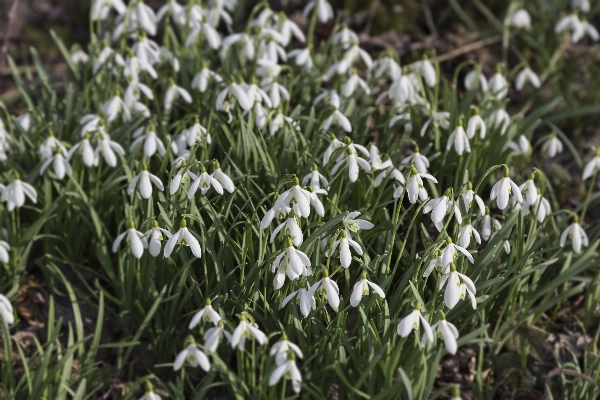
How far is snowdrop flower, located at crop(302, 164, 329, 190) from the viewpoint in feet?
8.08

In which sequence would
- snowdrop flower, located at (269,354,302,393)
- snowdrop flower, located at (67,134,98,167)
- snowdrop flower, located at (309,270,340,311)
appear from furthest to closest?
1. snowdrop flower, located at (67,134,98,167)
2. snowdrop flower, located at (309,270,340,311)
3. snowdrop flower, located at (269,354,302,393)

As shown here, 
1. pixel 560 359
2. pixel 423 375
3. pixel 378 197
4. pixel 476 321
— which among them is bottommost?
pixel 560 359

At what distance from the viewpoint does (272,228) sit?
2543mm

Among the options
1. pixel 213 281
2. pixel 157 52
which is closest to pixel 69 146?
pixel 157 52

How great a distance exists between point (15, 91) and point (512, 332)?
9.91 ft

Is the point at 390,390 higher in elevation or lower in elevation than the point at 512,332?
higher

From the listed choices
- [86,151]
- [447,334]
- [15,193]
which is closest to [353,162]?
[447,334]

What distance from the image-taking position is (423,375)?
7.25 ft

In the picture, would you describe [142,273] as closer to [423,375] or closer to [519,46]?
[423,375]

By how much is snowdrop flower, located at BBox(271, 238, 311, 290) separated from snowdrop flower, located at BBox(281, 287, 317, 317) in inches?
1.8

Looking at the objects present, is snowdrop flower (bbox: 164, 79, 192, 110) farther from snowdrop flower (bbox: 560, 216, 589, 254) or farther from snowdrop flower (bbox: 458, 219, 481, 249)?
snowdrop flower (bbox: 560, 216, 589, 254)

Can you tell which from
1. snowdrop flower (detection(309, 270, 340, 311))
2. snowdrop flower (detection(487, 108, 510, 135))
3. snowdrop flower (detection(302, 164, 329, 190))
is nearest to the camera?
snowdrop flower (detection(309, 270, 340, 311))

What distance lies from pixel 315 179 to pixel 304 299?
47 centimetres

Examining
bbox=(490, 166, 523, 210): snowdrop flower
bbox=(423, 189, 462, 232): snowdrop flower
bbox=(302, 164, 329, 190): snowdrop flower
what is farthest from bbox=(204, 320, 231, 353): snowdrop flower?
bbox=(490, 166, 523, 210): snowdrop flower
